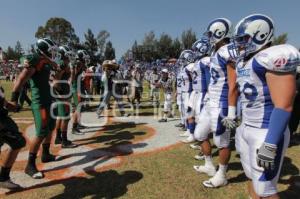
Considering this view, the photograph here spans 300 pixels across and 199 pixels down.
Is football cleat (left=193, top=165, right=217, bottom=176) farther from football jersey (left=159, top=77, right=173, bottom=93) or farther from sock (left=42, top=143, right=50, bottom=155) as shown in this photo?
football jersey (left=159, top=77, right=173, bottom=93)

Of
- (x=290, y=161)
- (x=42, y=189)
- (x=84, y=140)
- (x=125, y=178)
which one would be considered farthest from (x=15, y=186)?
(x=290, y=161)

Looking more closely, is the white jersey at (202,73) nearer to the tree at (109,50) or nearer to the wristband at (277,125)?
the wristband at (277,125)

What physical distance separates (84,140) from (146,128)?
2386 millimetres

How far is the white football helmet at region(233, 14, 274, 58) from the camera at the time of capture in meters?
3.36

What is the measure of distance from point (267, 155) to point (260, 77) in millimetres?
771

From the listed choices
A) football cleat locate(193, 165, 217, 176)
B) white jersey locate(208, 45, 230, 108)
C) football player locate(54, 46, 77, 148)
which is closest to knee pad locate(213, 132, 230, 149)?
white jersey locate(208, 45, 230, 108)

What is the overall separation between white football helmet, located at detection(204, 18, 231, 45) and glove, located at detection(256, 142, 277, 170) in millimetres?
3019

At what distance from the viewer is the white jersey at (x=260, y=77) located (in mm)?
2904

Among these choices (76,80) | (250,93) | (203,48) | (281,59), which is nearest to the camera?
(281,59)

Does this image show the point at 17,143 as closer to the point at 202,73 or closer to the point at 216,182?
the point at 216,182

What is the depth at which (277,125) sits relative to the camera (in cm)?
291

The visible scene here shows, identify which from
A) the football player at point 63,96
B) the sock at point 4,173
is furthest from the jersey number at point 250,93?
the football player at point 63,96

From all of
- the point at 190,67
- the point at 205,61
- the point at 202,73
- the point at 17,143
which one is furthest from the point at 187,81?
the point at 17,143

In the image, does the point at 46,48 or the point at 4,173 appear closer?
the point at 4,173
